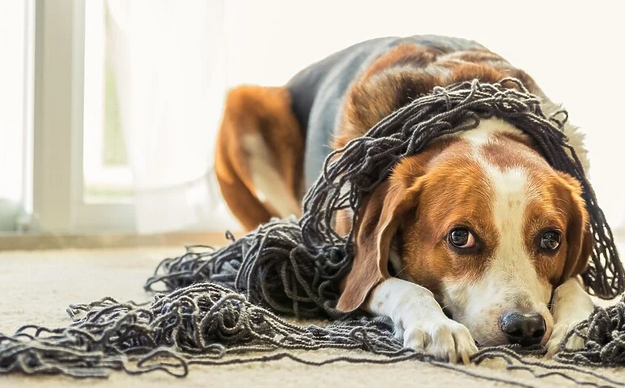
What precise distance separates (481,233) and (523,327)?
0.19 m

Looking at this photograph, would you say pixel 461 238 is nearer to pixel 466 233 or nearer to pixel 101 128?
pixel 466 233

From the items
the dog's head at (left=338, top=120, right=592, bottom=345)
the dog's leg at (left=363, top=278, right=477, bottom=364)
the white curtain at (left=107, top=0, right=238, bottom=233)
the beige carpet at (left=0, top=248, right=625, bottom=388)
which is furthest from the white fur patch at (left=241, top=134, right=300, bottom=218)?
the dog's leg at (left=363, top=278, right=477, bottom=364)

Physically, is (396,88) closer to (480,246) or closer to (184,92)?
(480,246)

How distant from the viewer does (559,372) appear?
50.1 inches

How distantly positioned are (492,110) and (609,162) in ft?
5.93

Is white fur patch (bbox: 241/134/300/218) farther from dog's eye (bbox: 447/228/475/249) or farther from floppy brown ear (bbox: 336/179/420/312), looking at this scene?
dog's eye (bbox: 447/228/475/249)

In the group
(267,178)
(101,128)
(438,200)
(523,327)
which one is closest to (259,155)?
(267,178)

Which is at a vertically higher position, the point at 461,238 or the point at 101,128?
the point at 461,238

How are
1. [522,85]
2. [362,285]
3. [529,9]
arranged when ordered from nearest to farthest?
[362,285] < [522,85] < [529,9]

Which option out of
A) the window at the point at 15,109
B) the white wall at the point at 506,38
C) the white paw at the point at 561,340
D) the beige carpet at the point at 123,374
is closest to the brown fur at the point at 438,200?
the white paw at the point at 561,340

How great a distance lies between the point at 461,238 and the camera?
5.09 ft

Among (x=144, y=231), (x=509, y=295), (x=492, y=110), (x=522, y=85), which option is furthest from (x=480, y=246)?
(x=144, y=231)

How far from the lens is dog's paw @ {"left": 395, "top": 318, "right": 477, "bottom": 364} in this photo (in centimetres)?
133

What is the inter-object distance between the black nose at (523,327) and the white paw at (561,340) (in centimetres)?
2
